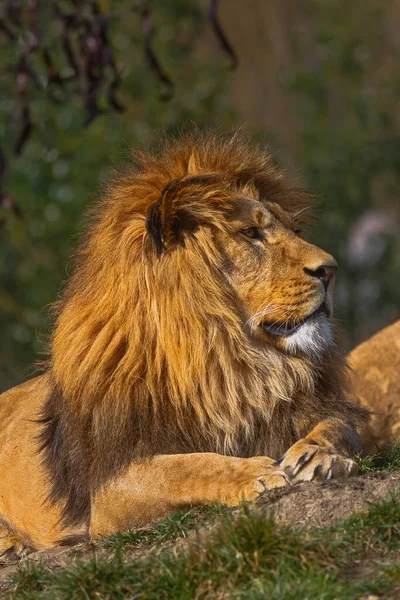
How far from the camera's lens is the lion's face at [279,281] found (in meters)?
4.67

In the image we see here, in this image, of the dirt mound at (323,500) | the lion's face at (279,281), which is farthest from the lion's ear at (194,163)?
the dirt mound at (323,500)

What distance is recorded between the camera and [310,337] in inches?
186

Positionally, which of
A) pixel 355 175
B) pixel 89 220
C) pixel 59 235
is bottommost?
pixel 355 175

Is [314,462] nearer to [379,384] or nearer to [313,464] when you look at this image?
[313,464]

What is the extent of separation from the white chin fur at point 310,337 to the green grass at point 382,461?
19.3 inches

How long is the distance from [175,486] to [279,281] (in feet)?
2.98

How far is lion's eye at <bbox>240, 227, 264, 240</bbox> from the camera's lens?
488 centimetres

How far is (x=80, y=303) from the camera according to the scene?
16.2 feet

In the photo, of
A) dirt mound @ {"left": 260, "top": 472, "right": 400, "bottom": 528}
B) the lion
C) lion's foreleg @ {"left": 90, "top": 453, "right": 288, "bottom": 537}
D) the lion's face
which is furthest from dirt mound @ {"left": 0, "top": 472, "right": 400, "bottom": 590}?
the lion

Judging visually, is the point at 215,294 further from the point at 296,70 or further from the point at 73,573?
the point at 296,70

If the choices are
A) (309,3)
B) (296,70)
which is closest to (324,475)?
(296,70)

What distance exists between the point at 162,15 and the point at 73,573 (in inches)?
382

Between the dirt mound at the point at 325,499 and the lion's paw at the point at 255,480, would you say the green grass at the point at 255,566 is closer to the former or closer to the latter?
the dirt mound at the point at 325,499

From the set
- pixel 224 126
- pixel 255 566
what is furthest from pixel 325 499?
pixel 224 126
